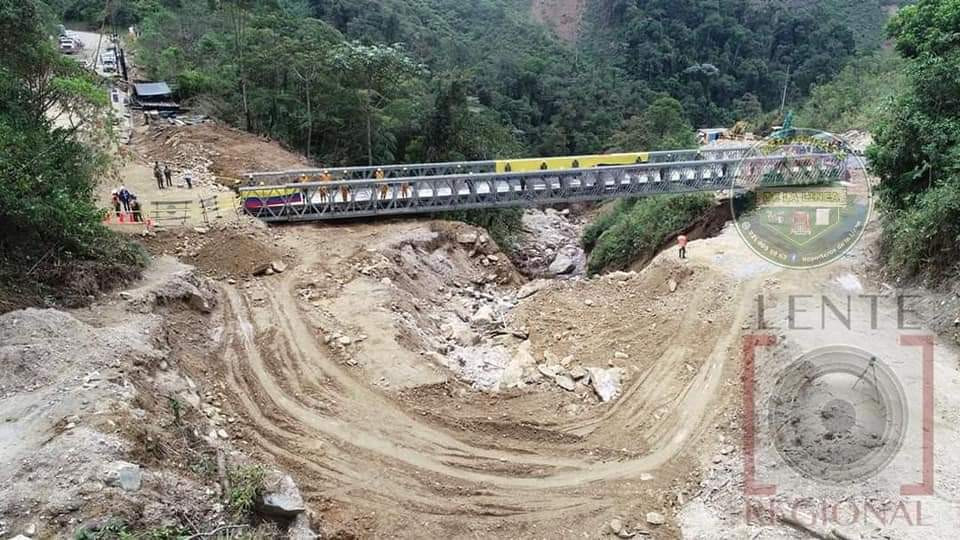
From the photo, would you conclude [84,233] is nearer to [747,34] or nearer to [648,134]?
[648,134]

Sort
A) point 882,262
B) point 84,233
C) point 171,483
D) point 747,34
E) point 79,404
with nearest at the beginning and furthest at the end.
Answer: point 171,483, point 79,404, point 84,233, point 882,262, point 747,34

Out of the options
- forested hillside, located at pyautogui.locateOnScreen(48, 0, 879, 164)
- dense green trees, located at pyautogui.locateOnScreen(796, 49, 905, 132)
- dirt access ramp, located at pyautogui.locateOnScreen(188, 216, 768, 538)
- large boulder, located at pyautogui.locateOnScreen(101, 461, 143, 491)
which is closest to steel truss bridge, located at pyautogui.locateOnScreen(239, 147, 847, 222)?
dirt access ramp, located at pyautogui.locateOnScreen(188, 216, 768, 538)

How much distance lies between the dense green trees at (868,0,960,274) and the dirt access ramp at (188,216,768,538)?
4510mm

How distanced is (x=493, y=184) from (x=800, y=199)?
1340cm

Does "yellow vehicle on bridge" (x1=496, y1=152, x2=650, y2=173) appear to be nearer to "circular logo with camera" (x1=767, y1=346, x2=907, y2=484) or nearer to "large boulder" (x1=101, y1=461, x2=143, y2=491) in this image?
"circular logo with camera" (x1=767, y1=346, x2=907, y2=484)

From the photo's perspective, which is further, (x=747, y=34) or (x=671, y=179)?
(x=747, y=34)

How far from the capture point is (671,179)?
28.1 meters

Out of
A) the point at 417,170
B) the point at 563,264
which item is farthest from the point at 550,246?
the point at 417,170

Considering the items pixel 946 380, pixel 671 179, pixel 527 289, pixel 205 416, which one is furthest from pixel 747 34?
pixel 205 416

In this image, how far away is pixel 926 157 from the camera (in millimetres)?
17547

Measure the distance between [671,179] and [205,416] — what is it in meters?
22.2

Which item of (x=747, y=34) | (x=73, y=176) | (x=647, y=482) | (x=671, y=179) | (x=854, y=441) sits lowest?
(x=647, y=482)

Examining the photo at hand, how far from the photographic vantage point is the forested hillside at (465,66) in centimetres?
3372

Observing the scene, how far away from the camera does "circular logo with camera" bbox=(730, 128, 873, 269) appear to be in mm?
20703
